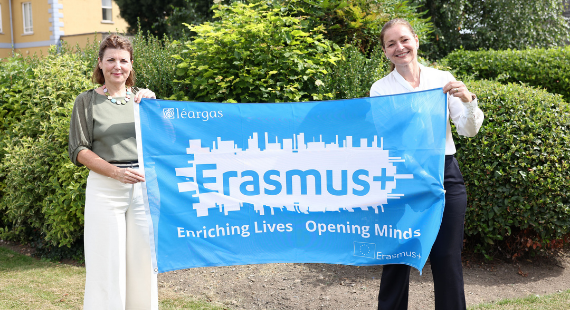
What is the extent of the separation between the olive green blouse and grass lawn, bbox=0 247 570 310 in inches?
74.4

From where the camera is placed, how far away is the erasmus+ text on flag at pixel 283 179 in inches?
130

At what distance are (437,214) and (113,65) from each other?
230cm

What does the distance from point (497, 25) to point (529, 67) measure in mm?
4280

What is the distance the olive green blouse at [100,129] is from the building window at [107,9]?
2996cm

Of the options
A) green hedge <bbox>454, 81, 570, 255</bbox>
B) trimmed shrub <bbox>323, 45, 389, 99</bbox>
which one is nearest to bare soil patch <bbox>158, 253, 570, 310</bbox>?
green hedge <bbox>454, 81, 570, 255</bbox>

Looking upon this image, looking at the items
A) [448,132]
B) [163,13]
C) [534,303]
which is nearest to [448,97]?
[448,132]

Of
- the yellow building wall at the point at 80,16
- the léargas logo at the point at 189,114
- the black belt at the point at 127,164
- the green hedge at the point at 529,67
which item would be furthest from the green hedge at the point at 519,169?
the yellow building wall at the point at 80,16

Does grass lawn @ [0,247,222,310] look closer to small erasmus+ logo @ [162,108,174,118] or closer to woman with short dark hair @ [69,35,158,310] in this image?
woman with short dark hair @ [69,35,158,310]

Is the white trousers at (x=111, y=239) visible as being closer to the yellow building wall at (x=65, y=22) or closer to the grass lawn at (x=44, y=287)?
the grass lawn at (x=44, y=287)

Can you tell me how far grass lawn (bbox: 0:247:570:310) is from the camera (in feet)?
14.4

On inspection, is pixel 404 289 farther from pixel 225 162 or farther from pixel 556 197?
pixel 556 197

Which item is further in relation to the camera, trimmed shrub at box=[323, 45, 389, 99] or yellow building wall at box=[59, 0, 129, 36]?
yellow building wall at box=[59, 0, 129, 36]

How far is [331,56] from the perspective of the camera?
19.3 feet

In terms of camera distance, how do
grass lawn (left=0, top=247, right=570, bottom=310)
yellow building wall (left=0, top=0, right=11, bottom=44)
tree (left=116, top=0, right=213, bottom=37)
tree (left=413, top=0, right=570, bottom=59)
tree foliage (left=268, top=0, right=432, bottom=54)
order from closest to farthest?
grass lawn (left=0, top=247, right=570, bottom=310), tree foliage (left=268, top=0, right=432, bottom=54), tree (left=413, top=0, right=570, bottom=59), tree (left=116, top=0, right=213, bottom=37), yellow building wall (left=0, top=0, right=11, bottom=44)
